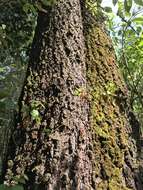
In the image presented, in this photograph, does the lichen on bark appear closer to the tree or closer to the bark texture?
the tree

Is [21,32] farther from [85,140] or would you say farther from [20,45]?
[85,140]

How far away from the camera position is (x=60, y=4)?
351 centimetres

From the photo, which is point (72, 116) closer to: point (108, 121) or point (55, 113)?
point (55, 113)

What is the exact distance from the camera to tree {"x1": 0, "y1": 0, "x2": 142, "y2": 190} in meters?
2.61

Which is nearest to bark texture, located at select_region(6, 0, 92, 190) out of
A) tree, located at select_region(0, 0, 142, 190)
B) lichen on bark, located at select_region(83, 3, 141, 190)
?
tree, located at select_region(0, 0, 142, 190)

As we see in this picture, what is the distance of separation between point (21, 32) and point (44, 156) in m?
4.25

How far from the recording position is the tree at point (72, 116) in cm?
261

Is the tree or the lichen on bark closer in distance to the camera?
the tree

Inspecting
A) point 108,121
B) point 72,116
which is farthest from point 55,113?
point 108,121

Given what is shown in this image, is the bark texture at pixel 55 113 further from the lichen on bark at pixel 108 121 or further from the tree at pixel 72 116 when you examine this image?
the lichen on bark at pixel 108 121

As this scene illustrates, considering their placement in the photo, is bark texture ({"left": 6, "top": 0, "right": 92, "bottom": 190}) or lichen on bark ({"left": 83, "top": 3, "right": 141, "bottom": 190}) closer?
bark texture ({"left": 6, "top": 0, "right": 92, "bottom": 190})

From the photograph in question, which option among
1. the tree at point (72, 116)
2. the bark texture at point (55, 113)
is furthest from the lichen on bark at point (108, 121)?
the bark texture at point (55, 113)

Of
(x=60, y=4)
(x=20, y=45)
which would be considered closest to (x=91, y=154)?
(x=60, y=4)

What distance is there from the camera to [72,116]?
2814mm
